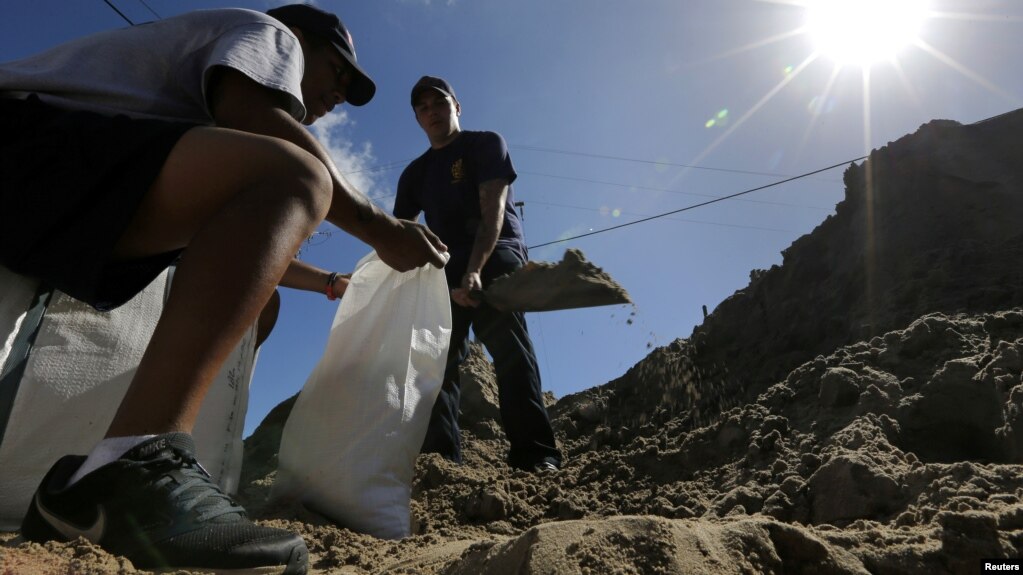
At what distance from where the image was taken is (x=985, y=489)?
4.41ft

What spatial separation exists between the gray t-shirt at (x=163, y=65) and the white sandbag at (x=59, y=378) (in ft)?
1.30

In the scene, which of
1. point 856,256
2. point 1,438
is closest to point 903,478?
point 1,438

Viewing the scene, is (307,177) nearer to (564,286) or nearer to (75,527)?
(75,527)

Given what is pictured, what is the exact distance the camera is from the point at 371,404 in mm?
1858

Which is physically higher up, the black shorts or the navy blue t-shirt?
the navy blue t-shirt

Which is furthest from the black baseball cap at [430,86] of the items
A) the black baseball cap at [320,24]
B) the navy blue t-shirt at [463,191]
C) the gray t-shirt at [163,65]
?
the gray t-shirt at [163,65]

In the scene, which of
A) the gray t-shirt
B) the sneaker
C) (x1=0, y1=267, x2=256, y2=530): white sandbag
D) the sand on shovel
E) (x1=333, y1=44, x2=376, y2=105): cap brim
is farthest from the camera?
the sand on shovel

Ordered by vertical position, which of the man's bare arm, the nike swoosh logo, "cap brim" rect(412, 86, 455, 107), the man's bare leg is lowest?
the nike swoosh logo

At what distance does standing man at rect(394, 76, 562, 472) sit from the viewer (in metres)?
2.73

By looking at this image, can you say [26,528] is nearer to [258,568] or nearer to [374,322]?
[258,568]

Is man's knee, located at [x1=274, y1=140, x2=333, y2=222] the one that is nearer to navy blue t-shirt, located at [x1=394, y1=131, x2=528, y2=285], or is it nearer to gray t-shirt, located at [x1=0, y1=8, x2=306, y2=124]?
gray t-shirt, located at [x1=0, y1=8, x2=306, y2=124]

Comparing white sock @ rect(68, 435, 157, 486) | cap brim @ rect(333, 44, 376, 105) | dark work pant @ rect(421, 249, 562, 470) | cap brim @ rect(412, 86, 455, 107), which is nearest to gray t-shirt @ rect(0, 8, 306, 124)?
cap brim @ rect(333, 44, 376, 105)

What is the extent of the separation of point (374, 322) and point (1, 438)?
3.13 feet

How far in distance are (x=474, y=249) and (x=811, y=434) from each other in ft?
5.08
